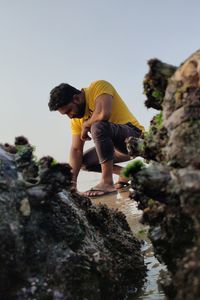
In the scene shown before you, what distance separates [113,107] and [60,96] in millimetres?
1156

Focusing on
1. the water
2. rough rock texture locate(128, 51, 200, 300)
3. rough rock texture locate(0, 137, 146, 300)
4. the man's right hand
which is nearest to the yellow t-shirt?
the man's right hand

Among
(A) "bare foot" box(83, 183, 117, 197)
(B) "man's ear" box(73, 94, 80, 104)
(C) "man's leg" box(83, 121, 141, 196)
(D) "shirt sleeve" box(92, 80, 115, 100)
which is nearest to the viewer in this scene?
(A) "bare foot" box(83, 183, 117, 197)

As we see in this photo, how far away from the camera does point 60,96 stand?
7.22 meters

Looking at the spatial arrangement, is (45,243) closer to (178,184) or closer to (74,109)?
(178,184)

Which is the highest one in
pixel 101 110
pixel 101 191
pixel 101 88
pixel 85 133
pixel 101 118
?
pixel 101 88

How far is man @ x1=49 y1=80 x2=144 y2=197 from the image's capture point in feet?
23.9

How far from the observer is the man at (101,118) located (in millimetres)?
7293

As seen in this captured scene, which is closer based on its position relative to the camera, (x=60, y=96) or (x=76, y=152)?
(x=60, y=96)

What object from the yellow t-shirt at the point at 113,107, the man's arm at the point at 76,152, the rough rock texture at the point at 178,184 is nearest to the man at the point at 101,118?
the yellow t-shirt at the point at 113,107

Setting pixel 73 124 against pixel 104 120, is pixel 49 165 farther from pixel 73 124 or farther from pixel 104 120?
pixel 73 124

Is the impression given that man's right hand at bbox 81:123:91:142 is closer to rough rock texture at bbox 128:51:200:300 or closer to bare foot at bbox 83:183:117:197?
bare foot at bbox 83:183:117:197

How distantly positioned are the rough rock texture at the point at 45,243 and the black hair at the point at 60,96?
13.8 ft

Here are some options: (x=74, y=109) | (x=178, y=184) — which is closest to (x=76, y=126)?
(x=74, y=109)

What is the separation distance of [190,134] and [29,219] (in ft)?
3.30
